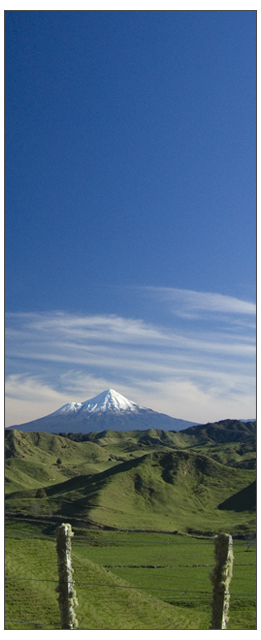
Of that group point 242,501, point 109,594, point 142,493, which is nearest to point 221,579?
point 109,594

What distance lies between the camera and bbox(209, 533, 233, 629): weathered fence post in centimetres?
676

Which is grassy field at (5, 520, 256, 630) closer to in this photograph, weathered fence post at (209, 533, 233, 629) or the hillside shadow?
weathered fence post at (209, 533, 233, 629)

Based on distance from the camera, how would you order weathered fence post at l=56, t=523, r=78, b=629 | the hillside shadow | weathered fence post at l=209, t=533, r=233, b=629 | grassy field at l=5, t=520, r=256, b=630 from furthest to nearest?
the hillside shadow < grassy field at l=5, t=520, r=256, b=630 < weathered fence post at l=56, t=523, r=78, b=629 < weathered fence post at l=209, t=533, r=233, b=629

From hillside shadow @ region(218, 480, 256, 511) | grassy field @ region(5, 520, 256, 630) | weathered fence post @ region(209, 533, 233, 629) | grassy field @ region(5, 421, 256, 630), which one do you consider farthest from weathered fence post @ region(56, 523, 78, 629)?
hillside shadow @ region(218, 480, 256, 511)

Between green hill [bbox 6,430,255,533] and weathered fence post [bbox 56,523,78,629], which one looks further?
green hill [bbox 6,430,255,533]

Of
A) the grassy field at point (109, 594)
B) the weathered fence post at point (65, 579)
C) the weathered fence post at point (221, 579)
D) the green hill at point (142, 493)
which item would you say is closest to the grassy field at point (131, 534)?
the grassy field at point (109, 594)

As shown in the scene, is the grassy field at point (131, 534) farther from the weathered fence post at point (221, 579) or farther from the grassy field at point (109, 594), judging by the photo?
the weathered fence post at point (221, 579)

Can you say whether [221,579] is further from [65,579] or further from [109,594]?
[109,594]

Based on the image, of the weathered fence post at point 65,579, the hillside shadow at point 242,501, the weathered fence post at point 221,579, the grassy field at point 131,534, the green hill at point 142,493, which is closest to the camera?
the weathered fence post at point 221,579

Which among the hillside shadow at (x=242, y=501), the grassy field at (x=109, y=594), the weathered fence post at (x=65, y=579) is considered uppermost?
the weathered fence post at (x=65, y=579)

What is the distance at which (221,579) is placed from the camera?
6.75 meters

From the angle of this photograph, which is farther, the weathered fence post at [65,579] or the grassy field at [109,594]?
the grassy field at [109,594]

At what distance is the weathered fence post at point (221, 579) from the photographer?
22.2 feet
